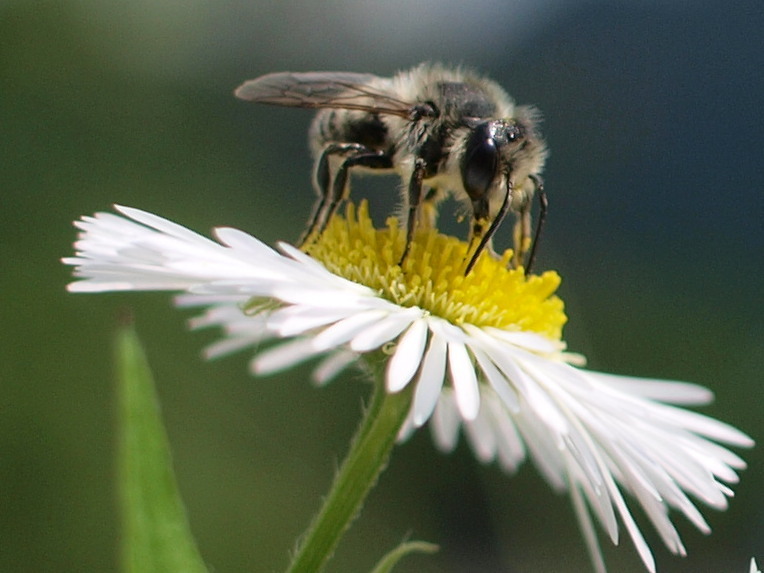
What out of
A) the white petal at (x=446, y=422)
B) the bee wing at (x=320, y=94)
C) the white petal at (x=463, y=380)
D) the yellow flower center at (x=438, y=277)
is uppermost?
the bee wing at (x=320, y=94)

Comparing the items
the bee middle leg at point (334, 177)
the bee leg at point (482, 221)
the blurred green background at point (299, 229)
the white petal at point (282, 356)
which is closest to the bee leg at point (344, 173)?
the bee middle leg at point (334, 177)

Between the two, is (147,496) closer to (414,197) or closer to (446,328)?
(446,328)

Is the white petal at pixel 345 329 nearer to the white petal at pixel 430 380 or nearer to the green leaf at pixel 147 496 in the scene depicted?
the white petal at pixel 430 380

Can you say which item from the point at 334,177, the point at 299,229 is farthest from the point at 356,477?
the point at 299,229

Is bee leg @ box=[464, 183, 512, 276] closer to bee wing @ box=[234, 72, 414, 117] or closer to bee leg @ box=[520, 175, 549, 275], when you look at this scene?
bee leg @ box=[520, 175, 549, 275]

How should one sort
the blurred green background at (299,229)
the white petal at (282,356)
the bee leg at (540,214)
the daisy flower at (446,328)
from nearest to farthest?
the daisy flower at (446,328) → the bee leg at (540,214) → the white petal at (282,356) → the blurred green background at (299,229)

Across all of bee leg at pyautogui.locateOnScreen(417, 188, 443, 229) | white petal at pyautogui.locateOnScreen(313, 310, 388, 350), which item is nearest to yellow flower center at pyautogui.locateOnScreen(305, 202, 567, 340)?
bee leg at pyautogui.locateOnScreen(417, 188, 443, 229)
